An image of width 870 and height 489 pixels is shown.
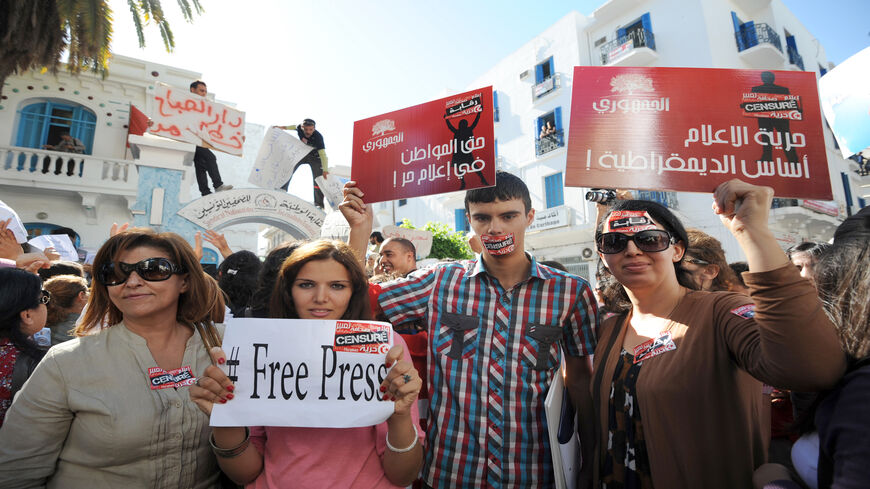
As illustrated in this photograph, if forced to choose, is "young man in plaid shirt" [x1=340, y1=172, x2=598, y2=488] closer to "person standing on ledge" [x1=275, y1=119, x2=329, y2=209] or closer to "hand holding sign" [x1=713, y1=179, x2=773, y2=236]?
"hand holding sign" [x1=713, y1=179, x2=773, y2=236]

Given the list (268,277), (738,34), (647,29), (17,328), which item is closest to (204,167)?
(17,328)

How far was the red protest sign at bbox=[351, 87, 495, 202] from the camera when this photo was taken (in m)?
2.60

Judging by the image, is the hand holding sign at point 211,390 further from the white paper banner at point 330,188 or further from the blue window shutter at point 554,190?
the blue window shutter at point 554,190

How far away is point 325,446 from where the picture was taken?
5.88ft

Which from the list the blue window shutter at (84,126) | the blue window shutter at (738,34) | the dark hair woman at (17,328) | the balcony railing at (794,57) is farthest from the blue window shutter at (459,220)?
the dark hair woman at (17,328)

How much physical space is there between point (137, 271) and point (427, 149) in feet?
5.59

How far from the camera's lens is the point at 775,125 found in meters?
2.13

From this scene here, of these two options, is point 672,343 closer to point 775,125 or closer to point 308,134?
point 775,125

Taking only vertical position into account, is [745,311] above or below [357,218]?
below

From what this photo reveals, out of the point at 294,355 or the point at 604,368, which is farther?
the point at 604,368

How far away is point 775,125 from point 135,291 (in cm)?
312

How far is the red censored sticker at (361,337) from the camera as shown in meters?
1.77

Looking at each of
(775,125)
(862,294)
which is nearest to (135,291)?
(862,294)

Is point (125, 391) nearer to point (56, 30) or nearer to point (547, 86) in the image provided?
point (56, 30)
